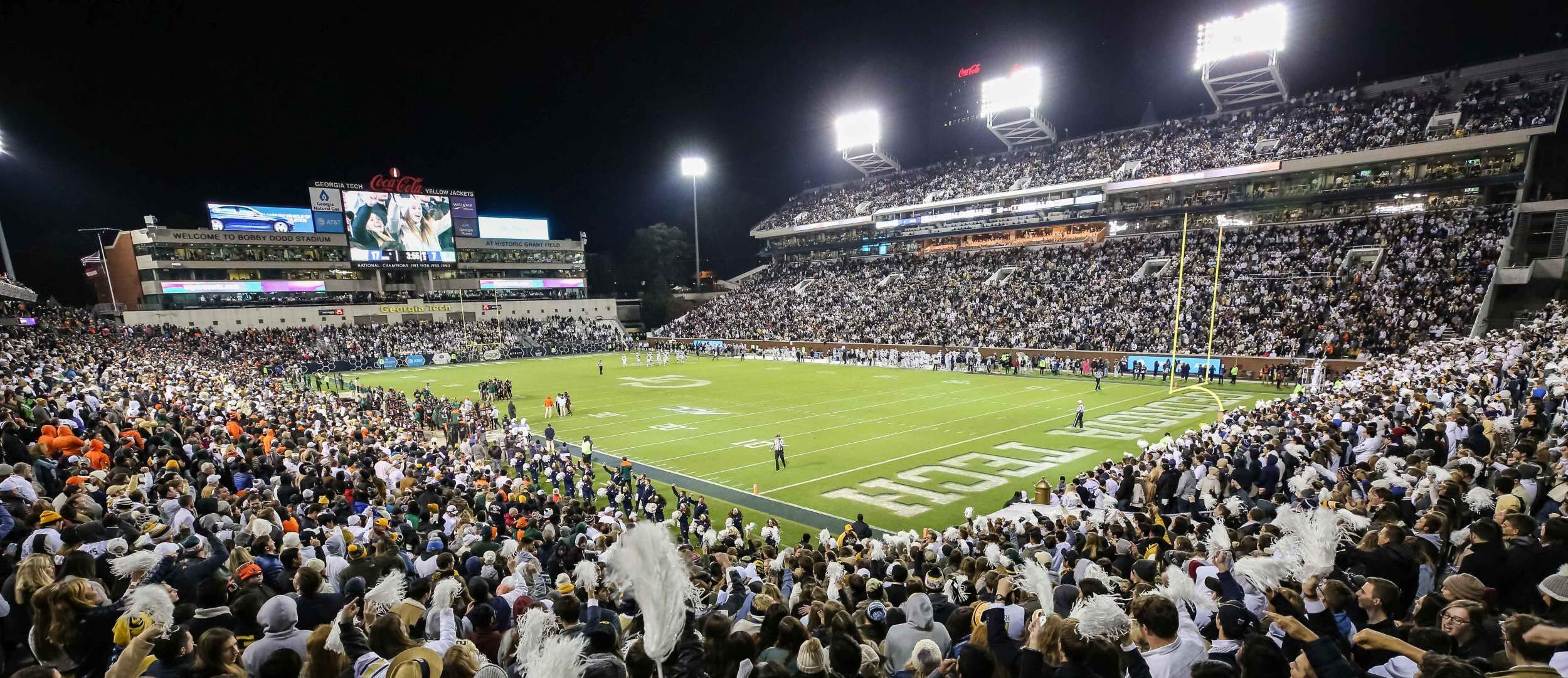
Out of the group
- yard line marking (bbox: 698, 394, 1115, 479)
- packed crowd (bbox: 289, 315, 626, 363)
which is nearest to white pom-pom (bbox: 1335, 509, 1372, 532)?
yard line marking (bbox: 698, 394, 1115, 479)

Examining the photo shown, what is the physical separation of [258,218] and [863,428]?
63280mm

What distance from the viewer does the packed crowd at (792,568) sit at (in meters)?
3.15

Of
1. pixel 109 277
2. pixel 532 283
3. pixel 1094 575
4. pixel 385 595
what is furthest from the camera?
pixel 532 283

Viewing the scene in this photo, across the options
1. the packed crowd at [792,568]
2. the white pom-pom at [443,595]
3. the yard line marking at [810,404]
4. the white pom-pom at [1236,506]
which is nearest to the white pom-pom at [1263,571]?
the packed crowd at [792,568]

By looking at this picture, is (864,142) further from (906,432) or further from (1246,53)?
(906,432)

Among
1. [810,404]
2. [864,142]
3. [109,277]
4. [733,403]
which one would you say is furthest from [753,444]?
[109,277]

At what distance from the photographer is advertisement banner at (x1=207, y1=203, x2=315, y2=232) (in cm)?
5747

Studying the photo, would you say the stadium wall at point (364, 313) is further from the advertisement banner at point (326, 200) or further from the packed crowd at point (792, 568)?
the packed crowd at point (792, 568)

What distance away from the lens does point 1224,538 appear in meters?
4.76

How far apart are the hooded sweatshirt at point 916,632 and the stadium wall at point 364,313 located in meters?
68.6

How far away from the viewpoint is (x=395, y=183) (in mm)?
61906

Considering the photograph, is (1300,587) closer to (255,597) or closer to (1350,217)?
(255,597)

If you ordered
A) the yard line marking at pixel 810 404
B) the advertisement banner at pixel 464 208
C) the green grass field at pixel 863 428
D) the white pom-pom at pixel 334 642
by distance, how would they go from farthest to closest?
the advertisement banner at pixel 464 208
the yard line marking at pixel 810 404
the green grass field at pixel 863 428
the white pom-pom at pixel 334 642

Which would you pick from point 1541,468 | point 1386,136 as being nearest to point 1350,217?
point 1386,136
